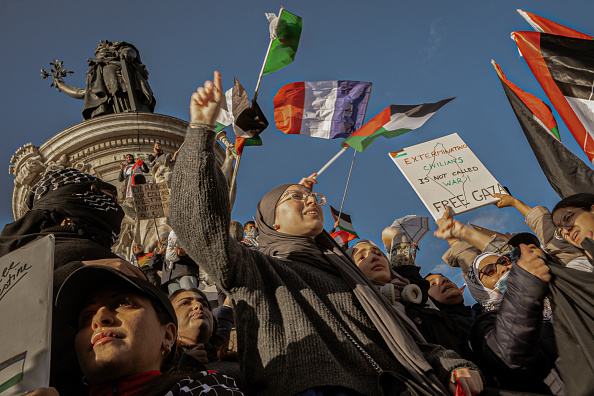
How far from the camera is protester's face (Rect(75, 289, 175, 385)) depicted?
7.97 ft

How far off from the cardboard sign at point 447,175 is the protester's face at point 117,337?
5.43 meters

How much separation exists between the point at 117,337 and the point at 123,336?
2cm

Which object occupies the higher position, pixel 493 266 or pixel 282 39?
pixel 282 39

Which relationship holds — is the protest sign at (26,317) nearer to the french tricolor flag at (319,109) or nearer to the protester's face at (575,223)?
the protester's face at (575,223)

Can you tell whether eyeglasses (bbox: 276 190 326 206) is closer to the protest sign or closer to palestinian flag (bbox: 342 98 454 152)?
the protest sign

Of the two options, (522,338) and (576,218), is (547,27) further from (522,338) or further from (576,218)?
(522,338)

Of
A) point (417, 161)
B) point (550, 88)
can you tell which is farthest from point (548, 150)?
point (417, 161)

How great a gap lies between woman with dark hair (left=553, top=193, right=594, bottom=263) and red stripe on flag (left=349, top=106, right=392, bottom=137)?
4596mm

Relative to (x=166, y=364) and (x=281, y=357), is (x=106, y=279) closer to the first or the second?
(x=166, y=364)

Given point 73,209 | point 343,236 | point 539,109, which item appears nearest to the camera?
point 73,209

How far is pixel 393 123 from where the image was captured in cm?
870

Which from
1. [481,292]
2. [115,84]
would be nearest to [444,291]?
[481,292]

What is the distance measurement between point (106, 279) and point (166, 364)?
0.48 meters

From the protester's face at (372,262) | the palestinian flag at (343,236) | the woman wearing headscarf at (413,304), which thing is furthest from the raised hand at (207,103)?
the palestinian flag at (343,236)
